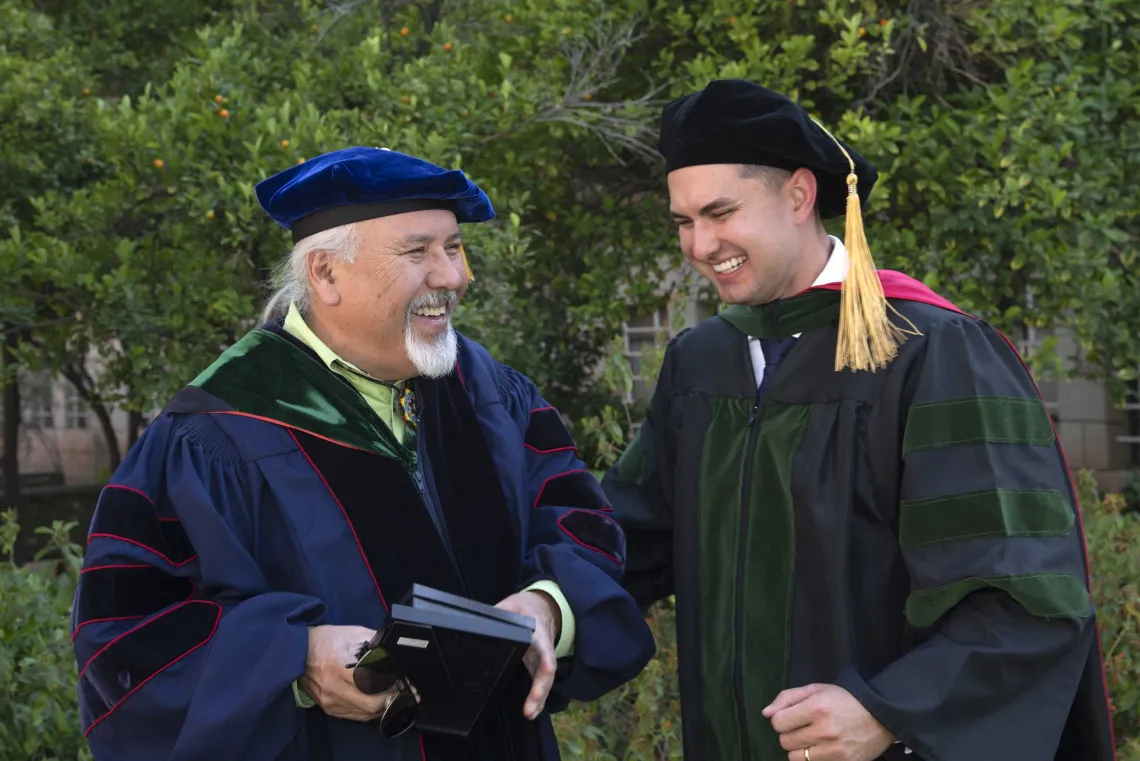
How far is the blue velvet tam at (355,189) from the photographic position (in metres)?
2.40

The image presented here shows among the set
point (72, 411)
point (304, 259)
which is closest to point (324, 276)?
point (304, 259)

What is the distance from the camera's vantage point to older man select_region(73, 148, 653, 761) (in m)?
2.15

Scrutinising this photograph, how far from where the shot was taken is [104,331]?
5.79 m

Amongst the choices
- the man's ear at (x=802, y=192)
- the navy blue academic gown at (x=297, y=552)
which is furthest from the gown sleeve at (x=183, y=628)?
the man's ear at (x=802, y=192)

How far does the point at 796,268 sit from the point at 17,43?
6310mm

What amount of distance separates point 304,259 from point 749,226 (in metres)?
0.95

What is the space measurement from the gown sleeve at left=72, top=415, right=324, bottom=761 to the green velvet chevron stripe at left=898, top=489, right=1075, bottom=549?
3.83 ft

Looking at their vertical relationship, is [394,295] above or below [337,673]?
above

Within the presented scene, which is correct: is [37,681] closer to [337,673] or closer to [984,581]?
[337,673]

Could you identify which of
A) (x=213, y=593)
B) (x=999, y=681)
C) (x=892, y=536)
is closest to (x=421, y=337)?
(x=213, y=593)

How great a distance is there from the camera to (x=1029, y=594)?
2.04 meters

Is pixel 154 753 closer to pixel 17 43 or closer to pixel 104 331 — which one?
pixel 104 331

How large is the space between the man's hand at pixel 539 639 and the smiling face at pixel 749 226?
76 cm

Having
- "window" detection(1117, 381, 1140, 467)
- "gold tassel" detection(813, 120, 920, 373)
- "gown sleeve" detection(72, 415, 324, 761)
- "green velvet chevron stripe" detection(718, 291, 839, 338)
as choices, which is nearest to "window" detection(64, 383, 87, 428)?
"window" detection(1117, 381, 1140, 467)
